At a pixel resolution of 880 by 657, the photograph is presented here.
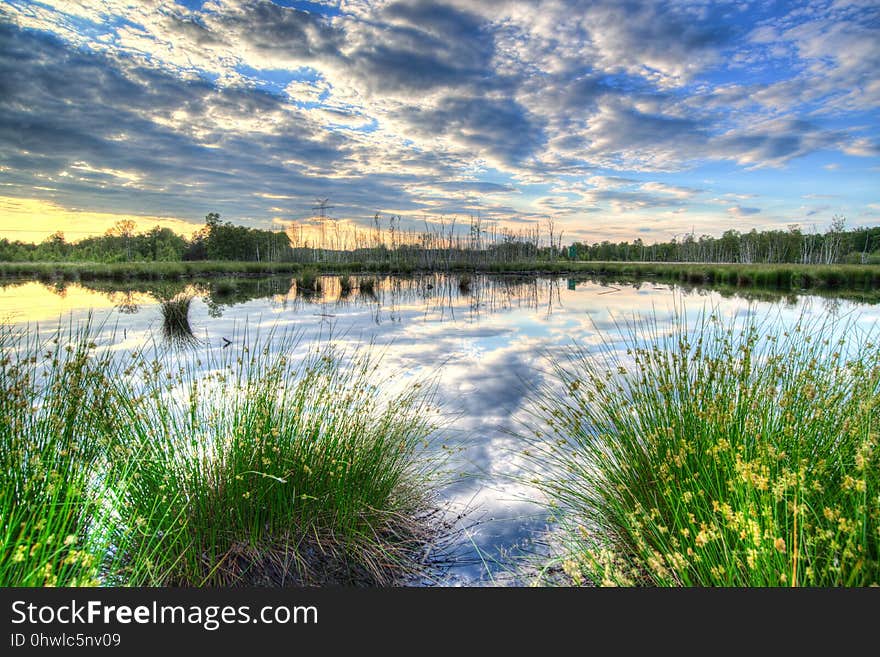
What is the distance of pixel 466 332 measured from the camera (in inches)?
545

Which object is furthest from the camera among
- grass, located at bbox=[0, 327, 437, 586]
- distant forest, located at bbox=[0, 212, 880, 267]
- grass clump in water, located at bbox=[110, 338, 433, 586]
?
distant forest, located at bbox=[0, 212, 880, 267]

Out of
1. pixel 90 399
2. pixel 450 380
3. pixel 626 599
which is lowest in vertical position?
pixel 450 380

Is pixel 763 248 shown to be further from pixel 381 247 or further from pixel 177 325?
pixel 177 325

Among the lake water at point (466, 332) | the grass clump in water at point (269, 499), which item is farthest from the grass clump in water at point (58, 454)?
the lake water at point (466, 332)

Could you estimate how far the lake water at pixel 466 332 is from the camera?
4105 mm

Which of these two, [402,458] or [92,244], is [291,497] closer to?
[402,458]

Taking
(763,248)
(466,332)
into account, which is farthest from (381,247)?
(763,248)

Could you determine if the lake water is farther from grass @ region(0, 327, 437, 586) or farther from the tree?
the tree

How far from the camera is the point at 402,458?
12.9 ft

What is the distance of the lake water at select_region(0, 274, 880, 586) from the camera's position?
4.11m

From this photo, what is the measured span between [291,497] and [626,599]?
226 centimetres

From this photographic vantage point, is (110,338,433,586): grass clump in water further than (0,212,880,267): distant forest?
No

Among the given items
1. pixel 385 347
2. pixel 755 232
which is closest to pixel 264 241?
pixel 385 347

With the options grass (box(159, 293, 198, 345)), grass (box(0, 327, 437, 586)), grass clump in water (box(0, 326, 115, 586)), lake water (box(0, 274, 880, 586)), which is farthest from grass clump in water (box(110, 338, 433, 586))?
grass (box(159, 293, 198, 345))
